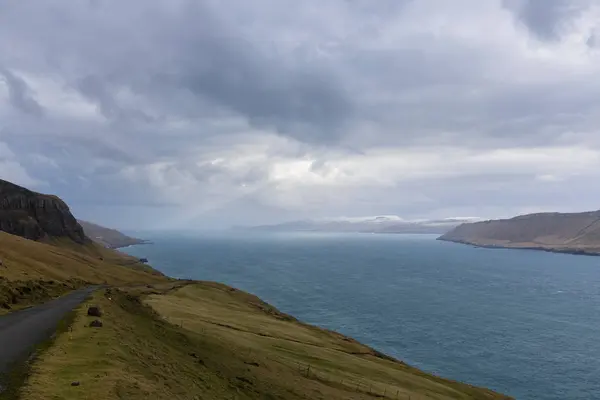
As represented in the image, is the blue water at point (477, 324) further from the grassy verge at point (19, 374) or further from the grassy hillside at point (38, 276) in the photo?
the grassy verge at point (19, 374)

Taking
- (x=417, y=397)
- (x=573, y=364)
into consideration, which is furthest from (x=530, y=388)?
(x=417, y=397)

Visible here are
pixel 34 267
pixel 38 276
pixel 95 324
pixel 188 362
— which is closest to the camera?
pixel 188 362

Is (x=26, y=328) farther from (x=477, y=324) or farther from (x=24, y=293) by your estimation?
(x=477, y=324)

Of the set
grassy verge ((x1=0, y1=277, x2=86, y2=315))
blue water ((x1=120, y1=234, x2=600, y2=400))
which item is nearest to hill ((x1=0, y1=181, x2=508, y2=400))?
grassy verge ((x1=0, y1=277, x2=86, y2=315))

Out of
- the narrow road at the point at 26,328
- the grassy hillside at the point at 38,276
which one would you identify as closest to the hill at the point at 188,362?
the grassy hillside at the point at 38,276

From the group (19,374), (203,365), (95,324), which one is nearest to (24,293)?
(95,324)

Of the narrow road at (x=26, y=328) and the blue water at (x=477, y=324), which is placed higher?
the narrow road at (x=26, y=328)

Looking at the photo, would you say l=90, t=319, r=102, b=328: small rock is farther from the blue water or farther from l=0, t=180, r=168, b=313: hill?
the blue water
